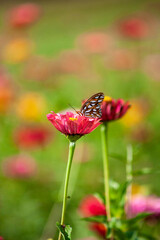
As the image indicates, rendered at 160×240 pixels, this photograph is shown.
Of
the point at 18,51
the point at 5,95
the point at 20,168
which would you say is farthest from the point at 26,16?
the point at 20,168

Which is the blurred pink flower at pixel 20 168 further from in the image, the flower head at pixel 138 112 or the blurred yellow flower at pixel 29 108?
the flower head at pixel 138 112

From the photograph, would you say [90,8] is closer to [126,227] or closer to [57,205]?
[57,205]

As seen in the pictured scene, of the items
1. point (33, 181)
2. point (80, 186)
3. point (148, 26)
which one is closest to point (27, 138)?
point (33, 181)

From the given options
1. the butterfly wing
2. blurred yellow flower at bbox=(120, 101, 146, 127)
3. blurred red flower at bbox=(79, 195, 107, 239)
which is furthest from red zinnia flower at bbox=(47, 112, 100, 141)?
blurred yellow flower at bbox=(120, 101, 146, 127)

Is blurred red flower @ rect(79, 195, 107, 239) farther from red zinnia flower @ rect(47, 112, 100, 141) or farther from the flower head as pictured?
the flower head

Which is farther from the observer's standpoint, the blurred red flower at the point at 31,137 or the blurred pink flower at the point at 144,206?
the blurred red flower at the point at 31,137

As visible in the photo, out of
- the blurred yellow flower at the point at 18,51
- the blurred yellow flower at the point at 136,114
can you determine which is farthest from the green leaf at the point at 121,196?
the blurred yellow flower at the point at 18,51

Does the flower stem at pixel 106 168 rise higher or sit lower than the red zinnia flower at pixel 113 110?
lower

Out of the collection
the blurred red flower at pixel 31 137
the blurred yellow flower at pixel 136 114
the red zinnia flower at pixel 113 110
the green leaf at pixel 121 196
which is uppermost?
the blurred yellow flower at pixel 136 114

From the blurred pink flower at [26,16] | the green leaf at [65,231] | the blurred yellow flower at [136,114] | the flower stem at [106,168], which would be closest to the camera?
the green leaf at [65,231]
